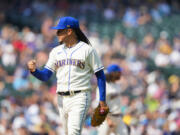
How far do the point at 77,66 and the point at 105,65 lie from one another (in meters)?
8.27

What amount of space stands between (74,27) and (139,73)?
8.80m

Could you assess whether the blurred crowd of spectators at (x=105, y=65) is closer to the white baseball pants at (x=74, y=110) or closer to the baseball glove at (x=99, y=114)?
the baseball glove at (x=99, y=114)

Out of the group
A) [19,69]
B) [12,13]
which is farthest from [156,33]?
[19,69]

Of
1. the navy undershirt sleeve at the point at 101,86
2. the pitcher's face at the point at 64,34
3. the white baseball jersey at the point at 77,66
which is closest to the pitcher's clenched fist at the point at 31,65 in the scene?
the white baseball jersey at the point at 77,66

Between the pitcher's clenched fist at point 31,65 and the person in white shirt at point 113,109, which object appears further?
the person in white shirt at point 113,109

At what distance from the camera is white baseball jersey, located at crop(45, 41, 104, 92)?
6.39m

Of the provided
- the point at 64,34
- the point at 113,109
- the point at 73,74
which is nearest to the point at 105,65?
the point at 113,109

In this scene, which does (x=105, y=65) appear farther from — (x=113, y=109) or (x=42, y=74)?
(x=42, y=74)

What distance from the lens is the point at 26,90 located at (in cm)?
1304

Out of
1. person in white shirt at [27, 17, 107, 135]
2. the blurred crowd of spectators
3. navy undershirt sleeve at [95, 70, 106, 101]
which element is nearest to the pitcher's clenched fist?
person in white shirt at [27, 17, 107, 135]

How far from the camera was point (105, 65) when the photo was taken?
14656 mm

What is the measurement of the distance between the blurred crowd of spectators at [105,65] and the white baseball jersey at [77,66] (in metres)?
3.03

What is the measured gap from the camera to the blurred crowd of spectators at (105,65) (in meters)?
11.9

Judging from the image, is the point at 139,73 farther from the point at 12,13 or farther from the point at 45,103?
the point at 12,13
